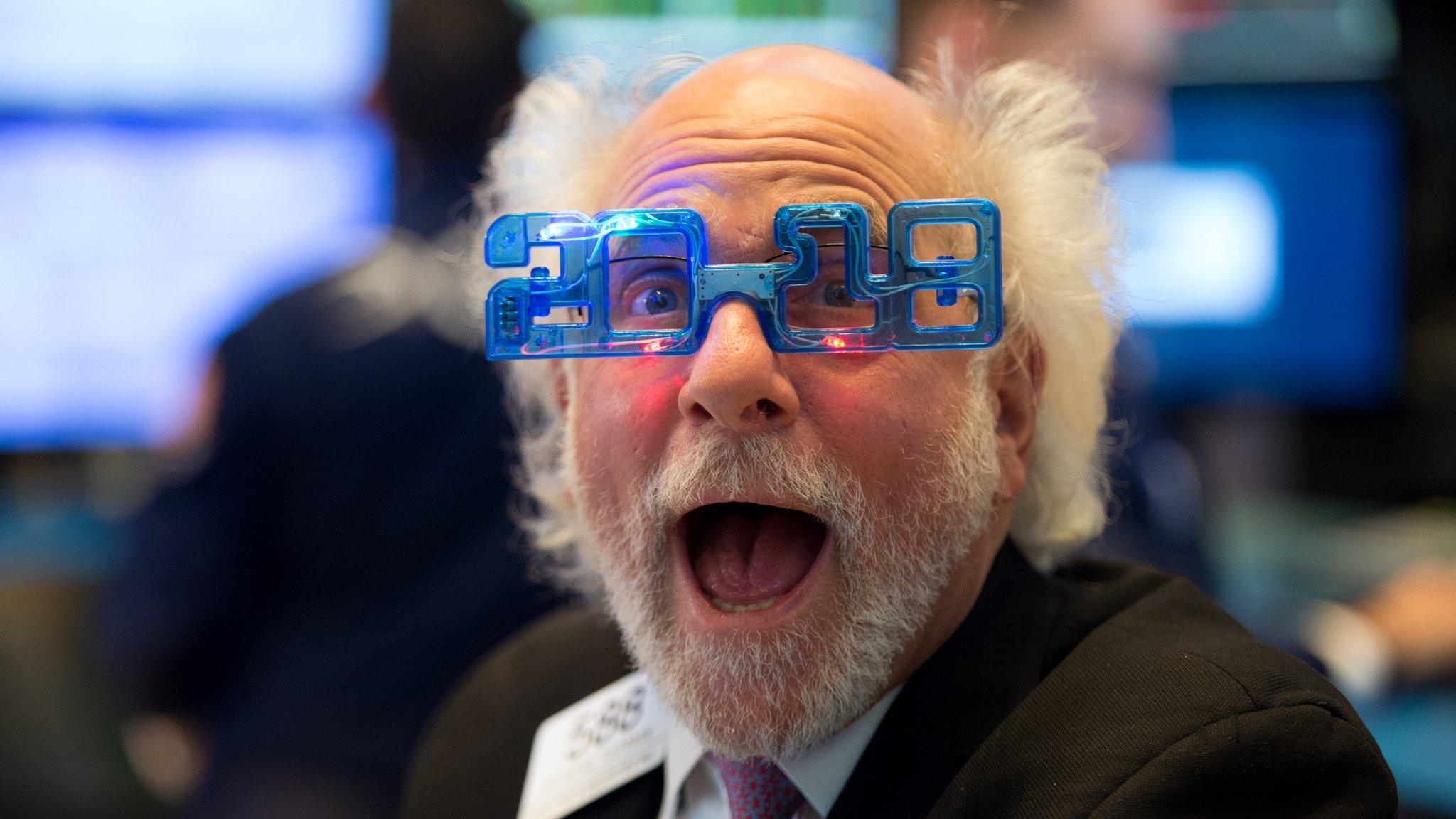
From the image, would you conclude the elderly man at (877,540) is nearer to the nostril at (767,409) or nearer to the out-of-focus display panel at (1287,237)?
the nostril at (767,409)

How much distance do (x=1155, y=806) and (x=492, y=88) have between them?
187 cm

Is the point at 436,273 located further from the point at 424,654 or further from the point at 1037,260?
the point at 1037,260

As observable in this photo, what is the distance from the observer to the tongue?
4.18 ft

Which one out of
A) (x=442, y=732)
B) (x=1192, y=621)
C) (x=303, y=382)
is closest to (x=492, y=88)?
(x=303, y=382)

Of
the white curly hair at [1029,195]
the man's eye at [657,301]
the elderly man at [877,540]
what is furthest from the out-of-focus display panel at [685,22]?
the man's eye at [657,301]

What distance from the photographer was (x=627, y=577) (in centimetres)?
134

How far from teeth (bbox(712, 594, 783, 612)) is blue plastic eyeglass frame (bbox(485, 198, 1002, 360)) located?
0.25 metres

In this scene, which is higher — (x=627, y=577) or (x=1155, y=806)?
(x=627, y=577)

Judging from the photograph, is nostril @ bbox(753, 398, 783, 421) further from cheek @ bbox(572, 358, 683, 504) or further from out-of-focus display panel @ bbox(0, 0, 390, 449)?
out-of-focus display panel @ bbox(0, 0, 390, 449)

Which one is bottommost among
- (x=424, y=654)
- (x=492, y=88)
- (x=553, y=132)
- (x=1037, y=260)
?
(x=424, y=654)

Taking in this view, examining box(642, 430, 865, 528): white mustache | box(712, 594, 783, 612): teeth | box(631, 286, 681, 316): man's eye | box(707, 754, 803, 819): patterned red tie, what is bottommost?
box(707, 754, 803, 819): patterned red tie

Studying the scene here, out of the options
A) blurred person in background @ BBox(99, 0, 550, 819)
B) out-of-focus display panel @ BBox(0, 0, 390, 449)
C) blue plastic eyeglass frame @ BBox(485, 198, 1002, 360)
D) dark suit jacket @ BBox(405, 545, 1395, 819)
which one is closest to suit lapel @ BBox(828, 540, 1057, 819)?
dark suit jacket @ BBox(405, 545, 1395, 819)

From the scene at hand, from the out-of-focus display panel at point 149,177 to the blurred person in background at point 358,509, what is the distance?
1.70 m

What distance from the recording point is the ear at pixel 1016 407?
142 centimetres
